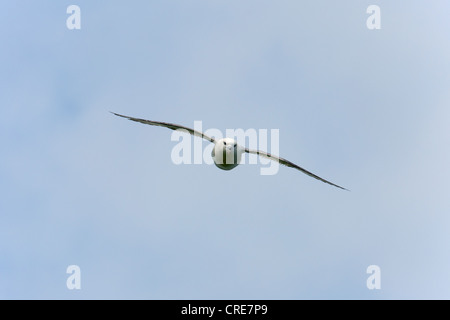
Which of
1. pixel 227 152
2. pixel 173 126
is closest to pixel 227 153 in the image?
pixel 227 152

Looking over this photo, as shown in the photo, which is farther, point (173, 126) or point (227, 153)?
point (173, 126)

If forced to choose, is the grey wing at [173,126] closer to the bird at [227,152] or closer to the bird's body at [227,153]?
the bird at [227,152]

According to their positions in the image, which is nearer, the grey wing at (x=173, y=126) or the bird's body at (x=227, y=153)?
the bird's body at (x=227, y=153)

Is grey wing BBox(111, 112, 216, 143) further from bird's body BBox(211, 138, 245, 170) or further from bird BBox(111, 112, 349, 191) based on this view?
bird's body BBox(211, 138, 245, 170)

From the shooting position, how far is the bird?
216 feet

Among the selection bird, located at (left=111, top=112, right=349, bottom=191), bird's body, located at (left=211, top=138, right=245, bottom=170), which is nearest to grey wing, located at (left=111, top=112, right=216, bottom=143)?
bird, located at (left=111, top=112, right=349, bottom=191)

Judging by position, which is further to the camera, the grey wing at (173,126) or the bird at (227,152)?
the grey wing at (173,126)

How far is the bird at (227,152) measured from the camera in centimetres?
6588

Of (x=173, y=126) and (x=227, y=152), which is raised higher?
(x=173, y=126)

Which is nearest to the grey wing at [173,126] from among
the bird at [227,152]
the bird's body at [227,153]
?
the bird at [227,152]

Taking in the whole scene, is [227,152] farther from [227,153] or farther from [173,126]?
[173,126]

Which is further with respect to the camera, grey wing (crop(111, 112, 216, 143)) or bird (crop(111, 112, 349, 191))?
grey wing (crop(111, 112, 216, 143))

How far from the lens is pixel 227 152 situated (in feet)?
216

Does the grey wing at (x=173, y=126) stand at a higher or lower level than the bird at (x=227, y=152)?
higher
